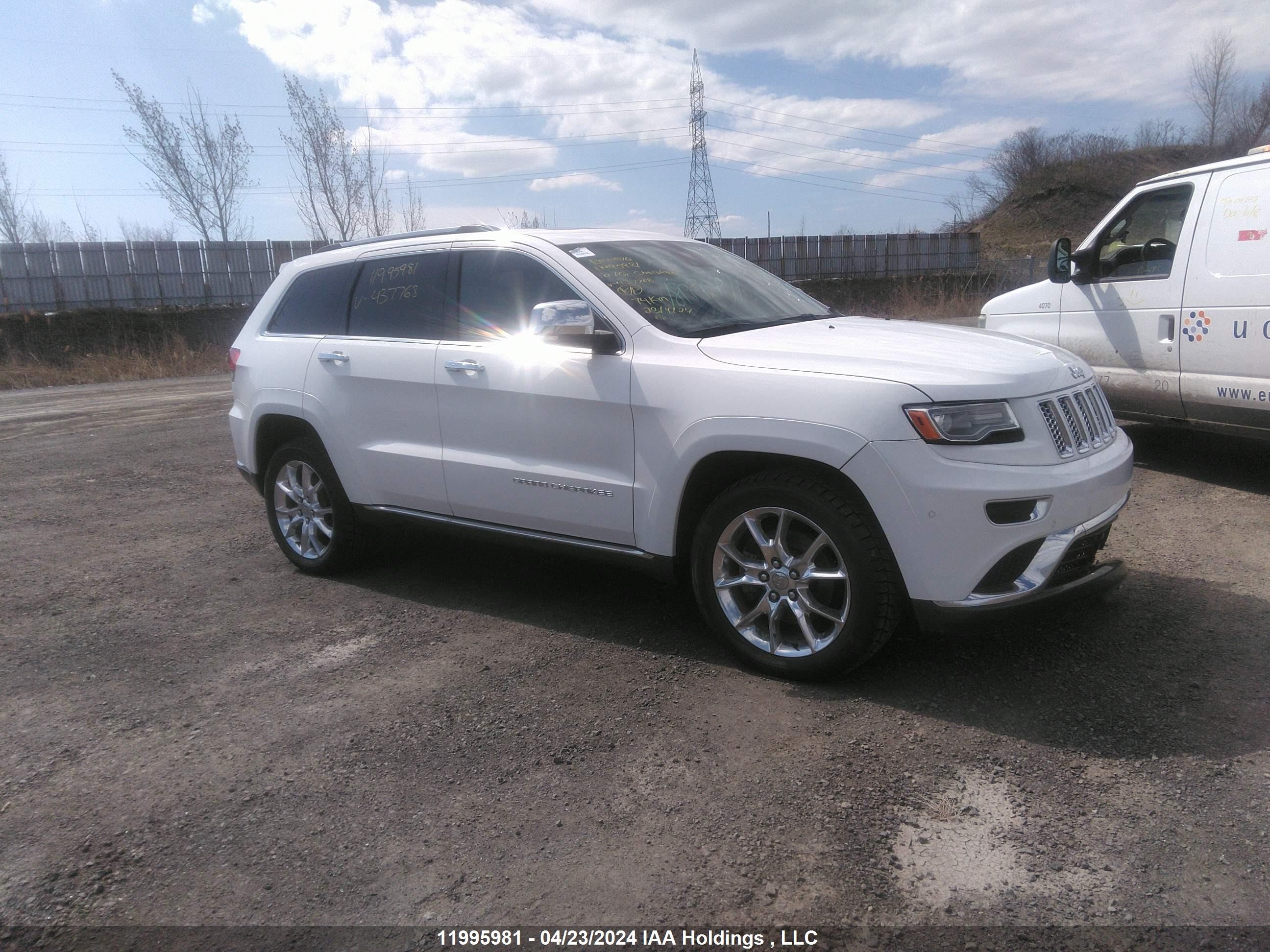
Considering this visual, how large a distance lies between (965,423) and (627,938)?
81.4 inches

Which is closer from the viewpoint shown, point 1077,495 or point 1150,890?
point 1150,890

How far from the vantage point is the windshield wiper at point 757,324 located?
4148 mm

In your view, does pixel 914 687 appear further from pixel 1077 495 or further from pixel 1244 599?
pixel 1244 599

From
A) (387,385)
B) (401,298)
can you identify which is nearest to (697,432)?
(387,385)

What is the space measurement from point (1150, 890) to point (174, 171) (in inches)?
1652

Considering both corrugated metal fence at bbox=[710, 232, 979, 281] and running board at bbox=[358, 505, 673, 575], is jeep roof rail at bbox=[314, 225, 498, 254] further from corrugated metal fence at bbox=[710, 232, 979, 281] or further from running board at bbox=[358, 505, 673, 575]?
corrugated metal fence at bbox=[710, 232, 979, 281]

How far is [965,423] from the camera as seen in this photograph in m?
3.37

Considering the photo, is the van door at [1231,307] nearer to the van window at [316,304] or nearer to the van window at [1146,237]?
the van window at [1146,237]

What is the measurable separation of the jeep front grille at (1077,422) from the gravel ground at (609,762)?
2.57 feet

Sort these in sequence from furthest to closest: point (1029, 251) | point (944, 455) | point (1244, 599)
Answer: point (1029, 251) < point (1244, 599) < point (944, 455)

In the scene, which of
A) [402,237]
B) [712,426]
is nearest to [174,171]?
[402,237]

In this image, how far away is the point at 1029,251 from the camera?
149 feet

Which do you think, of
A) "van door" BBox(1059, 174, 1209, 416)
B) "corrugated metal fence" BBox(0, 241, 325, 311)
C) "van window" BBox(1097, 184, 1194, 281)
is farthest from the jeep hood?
"corrugated metal fence" BBox(0, 241, 325, 311)

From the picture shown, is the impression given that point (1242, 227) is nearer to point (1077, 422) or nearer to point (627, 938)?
point (1077, 422)
